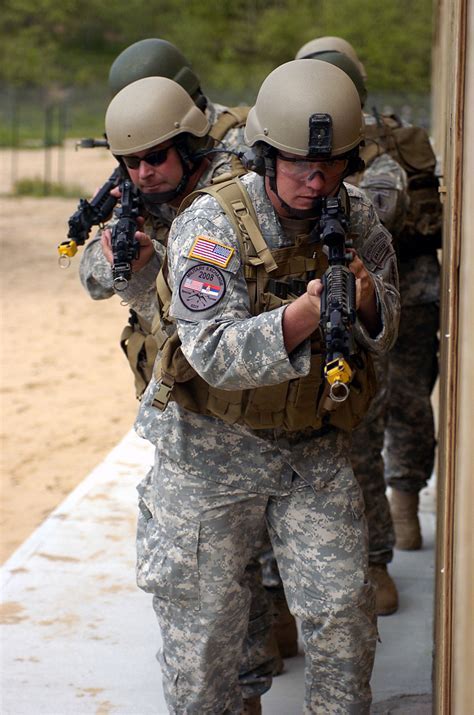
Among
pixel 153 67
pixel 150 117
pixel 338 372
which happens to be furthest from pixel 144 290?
pixel 338 372

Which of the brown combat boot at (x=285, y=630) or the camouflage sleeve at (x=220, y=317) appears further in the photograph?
the brown combat boot at (x=285, y=630)

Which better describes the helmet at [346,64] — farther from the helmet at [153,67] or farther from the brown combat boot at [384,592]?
the brown combat boot at [384,592]

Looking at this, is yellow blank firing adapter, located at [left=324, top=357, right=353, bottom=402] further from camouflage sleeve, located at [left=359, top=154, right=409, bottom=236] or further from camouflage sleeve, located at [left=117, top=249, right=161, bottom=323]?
camouflage sleeve, located at [left=359, top=154, right=409, bottom=236]

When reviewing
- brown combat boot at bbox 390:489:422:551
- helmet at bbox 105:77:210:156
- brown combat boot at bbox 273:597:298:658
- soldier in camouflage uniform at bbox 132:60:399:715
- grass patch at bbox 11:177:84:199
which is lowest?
brown combat boot at bbox 273:597:298:658

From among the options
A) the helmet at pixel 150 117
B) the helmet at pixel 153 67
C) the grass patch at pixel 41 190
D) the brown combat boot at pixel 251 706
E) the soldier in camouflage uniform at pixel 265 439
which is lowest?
the brown combat boot at pixel 251 706

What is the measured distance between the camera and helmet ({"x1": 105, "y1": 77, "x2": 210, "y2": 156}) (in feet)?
10.9

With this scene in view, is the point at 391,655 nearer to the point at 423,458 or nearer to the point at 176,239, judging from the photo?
the point at 423,458

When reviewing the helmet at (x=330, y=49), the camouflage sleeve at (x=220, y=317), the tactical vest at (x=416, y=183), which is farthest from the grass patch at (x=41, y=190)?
the camouflage sleeve at (x=220, y=317)

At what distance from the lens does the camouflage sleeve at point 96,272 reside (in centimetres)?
348

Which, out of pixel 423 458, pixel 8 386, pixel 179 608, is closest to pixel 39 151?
Result: pixel 8 386

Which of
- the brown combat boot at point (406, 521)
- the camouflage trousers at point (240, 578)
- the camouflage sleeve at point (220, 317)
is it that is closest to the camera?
the camouflage sleeve at point (220, 317)

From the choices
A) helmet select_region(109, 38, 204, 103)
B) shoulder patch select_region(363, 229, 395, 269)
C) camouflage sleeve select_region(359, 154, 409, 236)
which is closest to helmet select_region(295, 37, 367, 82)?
camouflage sleeve select_region(359, 154, 409, 236)

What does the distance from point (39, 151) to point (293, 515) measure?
2762cm

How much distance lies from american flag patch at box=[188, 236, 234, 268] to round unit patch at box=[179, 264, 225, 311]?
0.06ft
